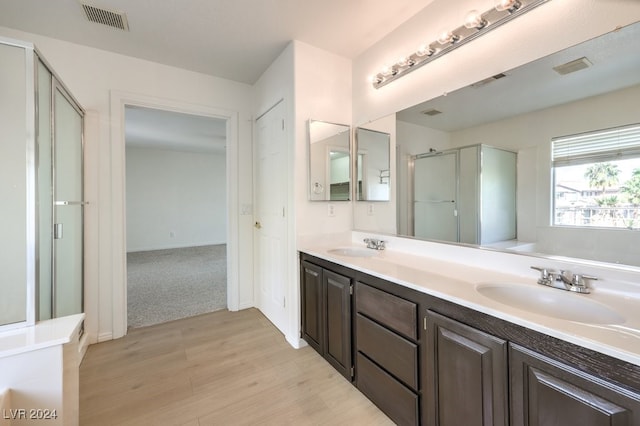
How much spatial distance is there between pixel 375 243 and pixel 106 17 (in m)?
2.61

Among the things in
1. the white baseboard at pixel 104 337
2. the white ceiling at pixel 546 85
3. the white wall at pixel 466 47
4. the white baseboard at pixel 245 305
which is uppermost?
the white wall at pixel 466 47

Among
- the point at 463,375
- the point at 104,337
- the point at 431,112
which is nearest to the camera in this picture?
the point at 463,375

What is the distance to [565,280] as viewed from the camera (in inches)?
45.9

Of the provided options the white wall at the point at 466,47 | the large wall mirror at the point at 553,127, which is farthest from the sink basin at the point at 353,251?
the large wall mirror at the point at 553,127

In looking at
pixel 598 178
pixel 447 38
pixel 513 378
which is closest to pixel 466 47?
pixel 447 38

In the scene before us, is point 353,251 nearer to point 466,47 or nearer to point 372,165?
point 372,165

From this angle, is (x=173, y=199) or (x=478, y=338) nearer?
(x=478, y=338)

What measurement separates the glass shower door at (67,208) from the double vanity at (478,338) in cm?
181

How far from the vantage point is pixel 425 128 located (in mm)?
1936

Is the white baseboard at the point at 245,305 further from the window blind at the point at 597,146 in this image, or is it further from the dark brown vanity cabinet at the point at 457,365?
the window blind at the point at 597,146

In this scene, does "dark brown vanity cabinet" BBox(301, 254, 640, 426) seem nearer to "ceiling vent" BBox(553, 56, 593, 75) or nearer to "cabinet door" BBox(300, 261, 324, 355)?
"cabinet door" BBox(300, 261, 324, 355)

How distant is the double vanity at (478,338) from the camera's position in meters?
0.77

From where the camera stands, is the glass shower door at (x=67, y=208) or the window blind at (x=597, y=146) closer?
the window blind at (x=597, y=146)

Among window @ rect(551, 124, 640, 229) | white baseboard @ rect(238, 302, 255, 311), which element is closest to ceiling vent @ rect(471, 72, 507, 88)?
window @ rect(551, 124, 640, 229)
